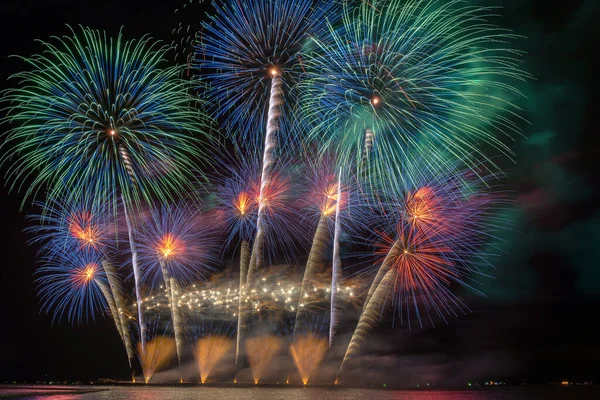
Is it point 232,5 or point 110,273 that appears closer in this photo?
point 232,5

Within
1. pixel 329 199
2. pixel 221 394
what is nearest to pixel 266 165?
pixel 329 199

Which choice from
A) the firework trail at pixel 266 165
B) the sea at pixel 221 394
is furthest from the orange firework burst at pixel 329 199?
the sea at pixel 221 394

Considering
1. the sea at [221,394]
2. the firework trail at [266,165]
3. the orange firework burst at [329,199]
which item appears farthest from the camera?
the sea at [221,394]

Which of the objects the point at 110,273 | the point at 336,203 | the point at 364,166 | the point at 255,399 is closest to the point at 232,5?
the point at 364,166

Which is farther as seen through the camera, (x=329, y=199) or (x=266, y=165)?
(x=329, y=199)

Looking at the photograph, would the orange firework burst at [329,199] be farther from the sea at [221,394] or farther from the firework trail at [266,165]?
the sea at [221,394]

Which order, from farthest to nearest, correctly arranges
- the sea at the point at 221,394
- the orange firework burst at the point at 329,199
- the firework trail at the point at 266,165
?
1. the sea at the point at 221,394
2. the orange firework burst at the point at 329,199
3. the firework trail at the point at 266,165

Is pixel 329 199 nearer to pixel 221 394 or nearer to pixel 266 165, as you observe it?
pixel 266 165

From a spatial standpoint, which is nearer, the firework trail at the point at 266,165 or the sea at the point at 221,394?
the firework trail at the point at 266,165

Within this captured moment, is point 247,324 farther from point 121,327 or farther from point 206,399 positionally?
point 121,327

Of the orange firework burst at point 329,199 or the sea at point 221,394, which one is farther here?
the sea at point 221,394

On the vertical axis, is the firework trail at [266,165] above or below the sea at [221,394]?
above
